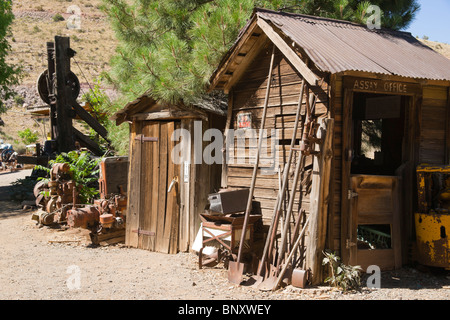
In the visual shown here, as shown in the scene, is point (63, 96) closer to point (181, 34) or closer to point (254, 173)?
point (181, 34)

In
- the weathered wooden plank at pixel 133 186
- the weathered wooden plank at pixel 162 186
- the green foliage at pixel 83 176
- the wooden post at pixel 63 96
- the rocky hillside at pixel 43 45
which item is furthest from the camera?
the rocky hillside at pixel 43 45

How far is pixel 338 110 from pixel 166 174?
3716 millimetres

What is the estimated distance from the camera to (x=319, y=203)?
20.5 feet

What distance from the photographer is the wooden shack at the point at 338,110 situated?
20.8 ft

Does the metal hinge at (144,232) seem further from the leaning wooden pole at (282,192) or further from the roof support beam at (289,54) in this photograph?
the roof support beam at (289,54)

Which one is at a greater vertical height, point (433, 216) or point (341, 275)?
point (433, 216)

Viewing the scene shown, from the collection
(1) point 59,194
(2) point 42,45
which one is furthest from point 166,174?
(2) point 42,45

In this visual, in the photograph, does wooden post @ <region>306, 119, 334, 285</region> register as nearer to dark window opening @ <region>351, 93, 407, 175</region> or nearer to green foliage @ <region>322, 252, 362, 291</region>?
green foliage @ <region>322, 252, 362, 291</region>

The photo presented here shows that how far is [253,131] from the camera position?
7.70 metres

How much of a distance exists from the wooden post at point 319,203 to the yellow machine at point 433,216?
1719 millimetres

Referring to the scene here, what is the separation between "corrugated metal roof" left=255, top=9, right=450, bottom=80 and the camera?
246 inches

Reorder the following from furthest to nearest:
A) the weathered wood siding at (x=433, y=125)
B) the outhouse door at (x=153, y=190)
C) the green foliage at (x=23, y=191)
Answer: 1. the green foliage at (x=23, y=191)
2. the outhouse door at (x=153, y=190)
3. the weathered wood siding at (x=433, y=125)

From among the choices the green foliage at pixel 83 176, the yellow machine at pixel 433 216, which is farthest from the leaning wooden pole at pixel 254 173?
the green foliage at pixel 83 176

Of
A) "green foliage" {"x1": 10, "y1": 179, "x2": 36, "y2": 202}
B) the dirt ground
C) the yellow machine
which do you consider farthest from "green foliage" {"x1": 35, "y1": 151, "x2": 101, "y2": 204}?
the yellow machine
